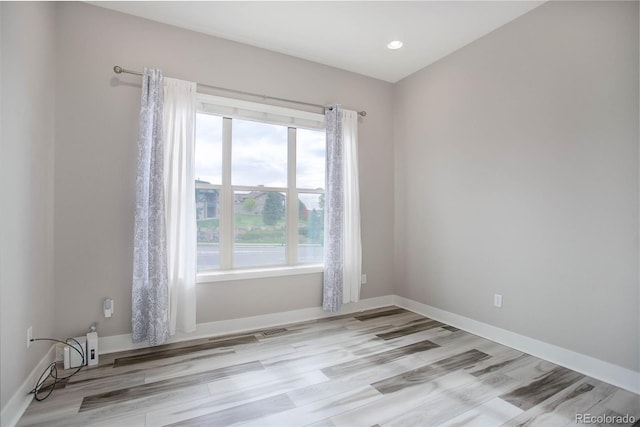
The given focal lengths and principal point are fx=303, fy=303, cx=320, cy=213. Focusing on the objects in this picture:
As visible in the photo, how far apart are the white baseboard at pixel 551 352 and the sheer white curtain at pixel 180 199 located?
2681 mm

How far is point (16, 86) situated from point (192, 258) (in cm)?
165

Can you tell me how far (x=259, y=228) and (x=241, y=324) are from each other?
1.01 metres

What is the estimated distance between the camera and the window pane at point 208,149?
9.95ft

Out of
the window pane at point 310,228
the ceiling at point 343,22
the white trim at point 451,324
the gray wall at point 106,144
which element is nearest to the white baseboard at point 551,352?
the white trim at point 451,324

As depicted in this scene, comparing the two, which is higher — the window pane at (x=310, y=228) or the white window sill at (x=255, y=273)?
the window pane at (x=310, y=228)

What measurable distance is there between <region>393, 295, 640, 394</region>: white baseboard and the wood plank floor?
0.07m

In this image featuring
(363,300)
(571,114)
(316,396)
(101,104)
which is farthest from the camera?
(363,300)

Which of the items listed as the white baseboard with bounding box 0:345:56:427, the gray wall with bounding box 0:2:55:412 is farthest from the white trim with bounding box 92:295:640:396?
the gray wall with bounding box 0:2:55:412

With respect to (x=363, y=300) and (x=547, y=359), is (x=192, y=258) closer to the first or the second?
(x=363, y=300)

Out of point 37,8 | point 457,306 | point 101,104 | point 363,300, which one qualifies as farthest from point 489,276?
point 37,8

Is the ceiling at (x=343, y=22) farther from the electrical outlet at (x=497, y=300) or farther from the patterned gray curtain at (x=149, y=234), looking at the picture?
the electrical outlet at (x=497, y=300)

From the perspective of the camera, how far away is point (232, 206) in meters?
3.16

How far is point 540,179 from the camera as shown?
101 inches

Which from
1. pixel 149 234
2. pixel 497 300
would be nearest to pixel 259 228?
pixel 149 234
